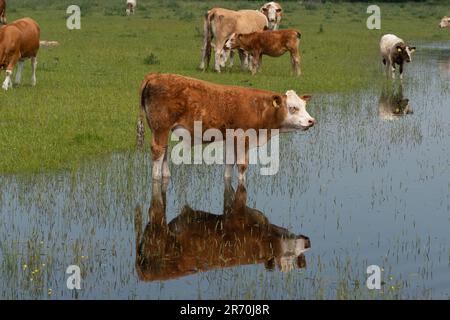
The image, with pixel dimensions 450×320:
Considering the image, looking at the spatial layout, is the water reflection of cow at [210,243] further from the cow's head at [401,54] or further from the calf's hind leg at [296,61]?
the cow's head at [401,54]

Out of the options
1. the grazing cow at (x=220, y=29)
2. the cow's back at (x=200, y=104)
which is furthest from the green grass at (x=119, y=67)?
the cow's back at (x=200, y=104)

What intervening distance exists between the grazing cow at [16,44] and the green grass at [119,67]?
1.81ft

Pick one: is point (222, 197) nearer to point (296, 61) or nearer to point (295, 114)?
point (295, 114)

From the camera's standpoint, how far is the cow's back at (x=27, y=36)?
60.8 feet

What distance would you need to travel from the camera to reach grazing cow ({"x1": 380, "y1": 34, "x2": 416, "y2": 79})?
76.2ft

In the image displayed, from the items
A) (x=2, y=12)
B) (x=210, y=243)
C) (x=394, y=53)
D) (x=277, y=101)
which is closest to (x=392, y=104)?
(x=394, y=53)

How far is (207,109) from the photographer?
11.1 m

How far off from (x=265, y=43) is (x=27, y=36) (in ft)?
23.0

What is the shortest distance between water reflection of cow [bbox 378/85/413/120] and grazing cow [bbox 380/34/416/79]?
1.32m

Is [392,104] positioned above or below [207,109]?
above

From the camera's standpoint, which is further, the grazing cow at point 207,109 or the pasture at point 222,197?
the grazing cow at point 207,109
